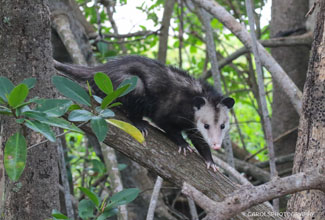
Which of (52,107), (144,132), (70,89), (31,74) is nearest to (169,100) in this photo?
(144,132)

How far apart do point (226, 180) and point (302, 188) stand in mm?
843

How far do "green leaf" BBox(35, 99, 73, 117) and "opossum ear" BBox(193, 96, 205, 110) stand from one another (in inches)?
64.8

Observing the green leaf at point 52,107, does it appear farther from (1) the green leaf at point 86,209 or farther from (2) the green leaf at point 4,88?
(1) the green leaf at point 86,209

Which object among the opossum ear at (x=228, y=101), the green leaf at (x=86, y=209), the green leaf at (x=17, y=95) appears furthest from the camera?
the opossum ear at (x=228, y=101)

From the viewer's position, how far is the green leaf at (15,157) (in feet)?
4.29

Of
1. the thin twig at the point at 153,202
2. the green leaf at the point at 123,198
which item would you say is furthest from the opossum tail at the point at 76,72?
the green leaf at the point at 123,198

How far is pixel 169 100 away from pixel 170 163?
87cm

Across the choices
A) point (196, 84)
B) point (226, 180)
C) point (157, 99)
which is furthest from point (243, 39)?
point (226, 180)

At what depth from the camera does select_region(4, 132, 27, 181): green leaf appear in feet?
4.29

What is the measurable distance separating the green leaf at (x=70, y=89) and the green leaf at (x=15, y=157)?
26 centimetres

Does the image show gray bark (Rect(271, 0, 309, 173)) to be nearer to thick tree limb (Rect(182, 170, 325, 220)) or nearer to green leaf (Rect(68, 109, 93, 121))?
thick tree limb (Rect(182, 170, 325, 220))

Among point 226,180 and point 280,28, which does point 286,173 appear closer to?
point 280,28

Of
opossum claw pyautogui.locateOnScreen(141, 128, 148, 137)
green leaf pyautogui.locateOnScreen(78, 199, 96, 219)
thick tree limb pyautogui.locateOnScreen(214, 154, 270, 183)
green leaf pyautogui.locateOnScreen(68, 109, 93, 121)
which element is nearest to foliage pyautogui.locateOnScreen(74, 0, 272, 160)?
thick tree limb pyautogui.locateOnScreen(214, 154, 270, 183)

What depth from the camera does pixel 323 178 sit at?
65.6 inches
